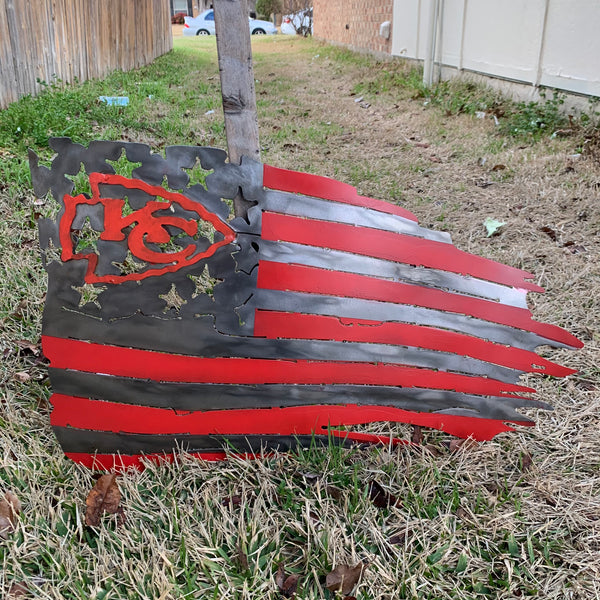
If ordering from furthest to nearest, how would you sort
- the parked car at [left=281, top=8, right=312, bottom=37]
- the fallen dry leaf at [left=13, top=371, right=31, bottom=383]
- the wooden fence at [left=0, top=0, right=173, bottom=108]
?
the parked car at [left=281, top=8, right=312, bottom=37]
the wooden fence at [left=0, top=0, right=173, bottom=108]
the fallen dry leaf at [left=13, top=371, right=31, bottom=383]

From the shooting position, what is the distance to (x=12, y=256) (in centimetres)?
334

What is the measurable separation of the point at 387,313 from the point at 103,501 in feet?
3.81

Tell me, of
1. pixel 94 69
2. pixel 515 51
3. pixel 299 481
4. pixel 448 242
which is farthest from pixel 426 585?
pixel 94 69

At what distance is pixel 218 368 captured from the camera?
6.48 ft

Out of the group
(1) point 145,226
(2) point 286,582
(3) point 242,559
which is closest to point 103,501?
(3) point 242,559

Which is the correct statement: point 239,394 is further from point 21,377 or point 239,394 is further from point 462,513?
point 21,377

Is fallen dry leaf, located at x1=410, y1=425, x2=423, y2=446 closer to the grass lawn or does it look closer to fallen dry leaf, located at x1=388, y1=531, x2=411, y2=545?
the grass lawn

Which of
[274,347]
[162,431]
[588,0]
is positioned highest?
[588,0]

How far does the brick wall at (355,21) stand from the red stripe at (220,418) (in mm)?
10049

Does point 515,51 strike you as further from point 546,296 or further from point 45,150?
point 45,150

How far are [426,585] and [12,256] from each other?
287 cm

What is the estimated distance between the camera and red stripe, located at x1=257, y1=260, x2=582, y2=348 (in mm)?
1919

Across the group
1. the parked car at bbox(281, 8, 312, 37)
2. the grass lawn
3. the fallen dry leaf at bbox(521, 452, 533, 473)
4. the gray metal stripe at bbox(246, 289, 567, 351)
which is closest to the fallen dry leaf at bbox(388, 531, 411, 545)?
the grass lawn

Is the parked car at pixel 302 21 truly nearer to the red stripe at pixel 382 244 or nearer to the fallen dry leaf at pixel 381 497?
the red stripe at pixel 382 244
